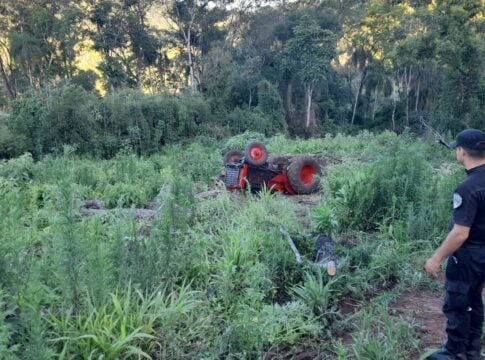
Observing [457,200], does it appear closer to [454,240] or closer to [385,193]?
[454,240]

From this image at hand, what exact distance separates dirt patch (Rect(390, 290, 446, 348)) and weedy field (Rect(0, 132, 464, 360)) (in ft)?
0.06

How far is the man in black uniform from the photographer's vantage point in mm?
2869

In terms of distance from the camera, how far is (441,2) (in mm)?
20359

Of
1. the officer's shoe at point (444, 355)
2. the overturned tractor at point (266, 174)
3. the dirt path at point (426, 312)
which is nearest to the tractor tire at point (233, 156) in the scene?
the overturned tractor at point (266, 174)

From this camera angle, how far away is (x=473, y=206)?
2.85 m

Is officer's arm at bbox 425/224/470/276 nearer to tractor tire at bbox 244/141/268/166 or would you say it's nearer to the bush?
the bush

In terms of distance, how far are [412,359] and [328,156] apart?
1021cm

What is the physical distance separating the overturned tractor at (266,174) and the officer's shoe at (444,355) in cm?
533

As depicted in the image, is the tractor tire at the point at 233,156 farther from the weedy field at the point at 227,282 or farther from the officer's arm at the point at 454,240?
the officer's arm at the point at 454,240

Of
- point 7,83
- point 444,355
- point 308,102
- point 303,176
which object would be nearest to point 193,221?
point 444,355

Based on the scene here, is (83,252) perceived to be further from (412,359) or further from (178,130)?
(178,130)

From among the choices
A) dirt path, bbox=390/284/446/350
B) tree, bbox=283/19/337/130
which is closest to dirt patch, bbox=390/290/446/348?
dirt path, bbox=390/284/446/350

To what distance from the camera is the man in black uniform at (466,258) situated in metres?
2.87

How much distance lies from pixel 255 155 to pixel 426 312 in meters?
5.05
